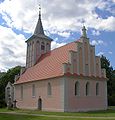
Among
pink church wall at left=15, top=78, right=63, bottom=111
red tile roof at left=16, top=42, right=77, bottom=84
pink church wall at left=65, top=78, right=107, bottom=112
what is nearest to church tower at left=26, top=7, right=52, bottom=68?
red tile roof at left=16, top=42, right=77, bottom=84

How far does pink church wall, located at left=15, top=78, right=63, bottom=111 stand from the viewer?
41.5 meters

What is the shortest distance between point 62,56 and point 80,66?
3596 millimetres

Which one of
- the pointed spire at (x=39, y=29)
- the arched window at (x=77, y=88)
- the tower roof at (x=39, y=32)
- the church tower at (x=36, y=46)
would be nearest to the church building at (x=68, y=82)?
the arched window at (x=77, y=88)

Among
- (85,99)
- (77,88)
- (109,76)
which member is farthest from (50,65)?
(109,76)

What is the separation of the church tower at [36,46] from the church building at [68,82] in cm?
442

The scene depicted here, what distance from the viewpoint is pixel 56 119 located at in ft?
84.5

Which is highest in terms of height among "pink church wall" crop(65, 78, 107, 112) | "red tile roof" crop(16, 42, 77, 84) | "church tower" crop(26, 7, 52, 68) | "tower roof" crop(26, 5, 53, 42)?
"tower roof" crop(26, 5, 53, 42)

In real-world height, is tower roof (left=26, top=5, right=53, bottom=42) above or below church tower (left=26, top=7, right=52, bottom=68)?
above

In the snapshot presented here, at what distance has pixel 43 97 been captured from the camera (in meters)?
45.2

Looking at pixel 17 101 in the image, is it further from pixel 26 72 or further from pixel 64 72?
pixel 64 72

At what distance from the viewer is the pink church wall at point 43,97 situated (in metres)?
41.5

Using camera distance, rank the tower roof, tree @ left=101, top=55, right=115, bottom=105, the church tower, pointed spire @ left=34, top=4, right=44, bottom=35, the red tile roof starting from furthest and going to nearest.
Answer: tree @ left=101, top=55, right=115, bottom=105 → pointed spire @ left=34, top=4, right=44, bottom=35 → the tower roof → the church tower → the red tile roof

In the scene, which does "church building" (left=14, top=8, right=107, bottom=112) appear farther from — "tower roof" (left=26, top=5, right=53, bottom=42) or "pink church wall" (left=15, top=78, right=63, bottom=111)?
"tower roof" (left=26, top=5, right=53, bottom=42)

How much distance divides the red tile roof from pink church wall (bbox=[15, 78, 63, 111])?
1.03 meters
